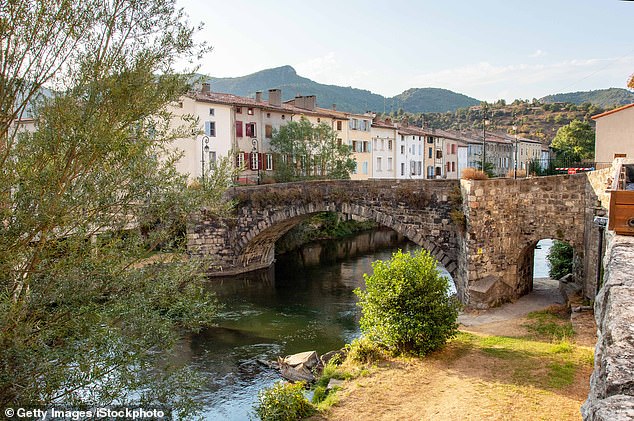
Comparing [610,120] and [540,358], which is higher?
[610,120]

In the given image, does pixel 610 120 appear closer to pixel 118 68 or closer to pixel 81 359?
pixel 118 68

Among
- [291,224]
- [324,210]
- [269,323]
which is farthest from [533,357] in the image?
[291,224]

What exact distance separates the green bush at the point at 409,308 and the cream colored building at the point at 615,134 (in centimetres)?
975

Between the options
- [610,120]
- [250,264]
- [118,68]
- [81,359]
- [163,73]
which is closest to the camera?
[81,359]

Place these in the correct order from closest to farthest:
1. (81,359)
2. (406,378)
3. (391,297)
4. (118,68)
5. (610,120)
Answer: (81,359) → (118,68) → (406,378) → (391,297) → (610,120)

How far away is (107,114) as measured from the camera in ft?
27.5

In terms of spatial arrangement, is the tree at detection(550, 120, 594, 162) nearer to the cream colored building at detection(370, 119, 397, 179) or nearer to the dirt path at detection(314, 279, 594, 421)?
the cream colored building at detection(370, 119, 397, 179)

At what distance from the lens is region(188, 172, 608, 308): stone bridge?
17.0 metres

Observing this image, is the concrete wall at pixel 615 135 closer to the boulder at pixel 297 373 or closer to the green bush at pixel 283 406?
the boulder at pixel 297 373

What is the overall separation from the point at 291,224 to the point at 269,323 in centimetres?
920

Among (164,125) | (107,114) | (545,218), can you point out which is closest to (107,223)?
(107,114)

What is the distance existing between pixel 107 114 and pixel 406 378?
297 inches

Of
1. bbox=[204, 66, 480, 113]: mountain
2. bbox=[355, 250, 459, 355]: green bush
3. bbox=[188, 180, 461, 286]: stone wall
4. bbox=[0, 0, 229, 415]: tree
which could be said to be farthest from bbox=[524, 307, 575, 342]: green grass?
bbox=[204, 66, 480, 113]: mountain

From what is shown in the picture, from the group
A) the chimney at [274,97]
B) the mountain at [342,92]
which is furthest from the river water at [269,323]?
the mountain at [342,92]
